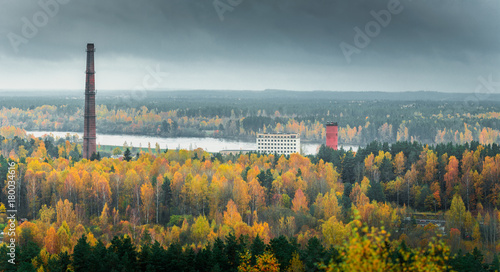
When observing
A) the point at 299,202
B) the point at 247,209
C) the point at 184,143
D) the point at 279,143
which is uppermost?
the point at 279,143

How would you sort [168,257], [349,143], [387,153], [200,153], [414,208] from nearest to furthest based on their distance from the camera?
[168,257]
[414,208]
[387,153]
[200,153]
[349,143]

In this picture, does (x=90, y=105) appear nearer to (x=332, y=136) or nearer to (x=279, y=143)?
(x=332, y=136)

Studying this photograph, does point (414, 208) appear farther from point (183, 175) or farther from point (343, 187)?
point (183, 175)

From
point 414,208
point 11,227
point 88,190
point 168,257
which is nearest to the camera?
point 168,257

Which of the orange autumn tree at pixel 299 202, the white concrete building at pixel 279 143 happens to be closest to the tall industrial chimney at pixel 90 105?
the orange autumn tree at pixel 299 202

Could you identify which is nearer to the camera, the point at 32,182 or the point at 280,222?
the point at 280,222

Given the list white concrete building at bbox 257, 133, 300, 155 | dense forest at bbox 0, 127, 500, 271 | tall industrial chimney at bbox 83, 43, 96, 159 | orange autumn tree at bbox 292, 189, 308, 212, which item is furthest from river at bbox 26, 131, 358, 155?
orange autumn tree at bbox 292, 189, 308, 212

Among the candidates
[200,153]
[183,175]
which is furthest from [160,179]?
[200,153]

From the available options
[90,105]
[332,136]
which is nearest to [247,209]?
[90,105]
